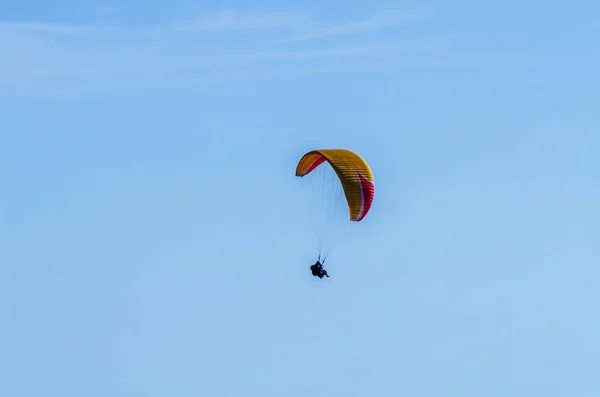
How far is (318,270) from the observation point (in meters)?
119

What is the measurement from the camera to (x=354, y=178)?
118m

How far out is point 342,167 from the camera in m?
118

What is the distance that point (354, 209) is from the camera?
4683 inches

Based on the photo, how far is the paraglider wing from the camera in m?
118

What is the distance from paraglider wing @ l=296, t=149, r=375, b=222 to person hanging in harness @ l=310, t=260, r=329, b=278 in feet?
8.28

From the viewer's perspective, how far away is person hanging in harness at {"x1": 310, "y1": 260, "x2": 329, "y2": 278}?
389ft

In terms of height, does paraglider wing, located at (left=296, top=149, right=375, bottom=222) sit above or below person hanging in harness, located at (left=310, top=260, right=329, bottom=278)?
above

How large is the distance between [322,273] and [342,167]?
4.84 meters

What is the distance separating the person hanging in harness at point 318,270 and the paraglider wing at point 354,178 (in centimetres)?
252

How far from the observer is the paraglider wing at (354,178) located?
4653 inches

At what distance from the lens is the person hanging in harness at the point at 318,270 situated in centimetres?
11844

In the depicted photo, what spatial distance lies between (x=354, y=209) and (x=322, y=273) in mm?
3189

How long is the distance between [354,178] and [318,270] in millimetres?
4414

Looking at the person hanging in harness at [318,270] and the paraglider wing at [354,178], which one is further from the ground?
the paraglider wing at [354,178]
